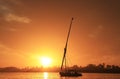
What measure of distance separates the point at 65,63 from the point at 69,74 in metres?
8.76

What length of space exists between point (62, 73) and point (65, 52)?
15150mm

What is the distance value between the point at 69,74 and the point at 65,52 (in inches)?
628

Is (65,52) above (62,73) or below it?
above

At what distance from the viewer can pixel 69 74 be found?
7490 inches

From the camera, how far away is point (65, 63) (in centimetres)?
19462

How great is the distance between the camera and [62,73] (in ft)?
625

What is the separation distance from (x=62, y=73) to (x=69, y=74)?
4822 millimetres

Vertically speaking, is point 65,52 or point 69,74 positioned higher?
point 65,52

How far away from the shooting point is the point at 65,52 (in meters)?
196

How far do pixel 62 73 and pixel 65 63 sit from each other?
7.91 m
